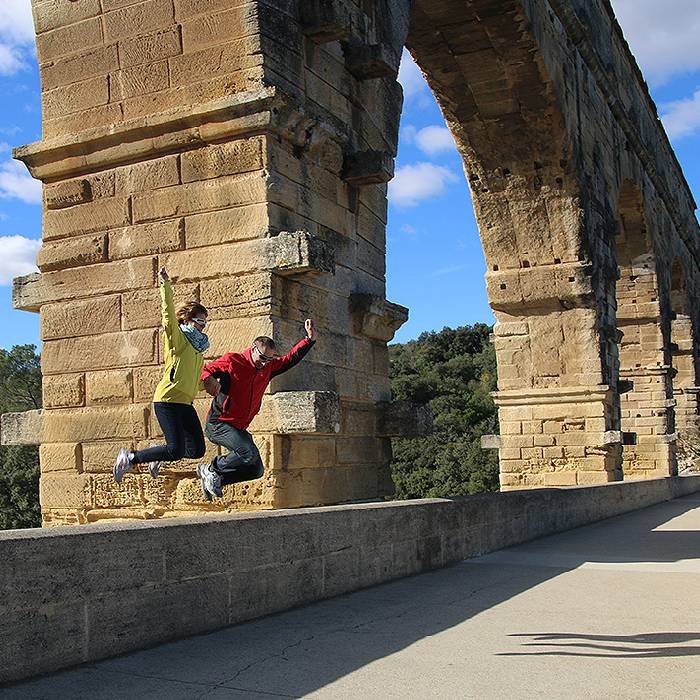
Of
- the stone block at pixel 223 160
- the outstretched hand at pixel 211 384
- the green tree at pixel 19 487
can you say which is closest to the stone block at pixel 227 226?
the stone block at pixel 223 160

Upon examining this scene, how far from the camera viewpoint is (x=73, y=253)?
6176 millimetres

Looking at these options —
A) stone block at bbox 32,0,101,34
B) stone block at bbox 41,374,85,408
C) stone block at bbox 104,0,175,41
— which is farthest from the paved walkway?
stone block at bbox 32,0,101,34

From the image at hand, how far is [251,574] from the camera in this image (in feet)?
12.8

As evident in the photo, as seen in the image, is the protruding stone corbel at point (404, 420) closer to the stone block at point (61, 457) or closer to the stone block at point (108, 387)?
the stone block at point (108, 387)

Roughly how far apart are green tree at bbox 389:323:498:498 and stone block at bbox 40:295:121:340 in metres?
24.3

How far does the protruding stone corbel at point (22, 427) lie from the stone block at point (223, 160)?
75.3 inches

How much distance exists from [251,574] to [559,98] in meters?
8.97

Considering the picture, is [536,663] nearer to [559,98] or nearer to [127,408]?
[127,408]

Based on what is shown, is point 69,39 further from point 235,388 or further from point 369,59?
point 235,388

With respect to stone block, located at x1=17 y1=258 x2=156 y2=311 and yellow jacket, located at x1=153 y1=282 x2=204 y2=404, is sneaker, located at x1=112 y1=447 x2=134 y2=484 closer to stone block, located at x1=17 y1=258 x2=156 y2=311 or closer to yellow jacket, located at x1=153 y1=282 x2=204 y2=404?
yellow jacket, located at x1=153 y1=282 x2=204 y2=404

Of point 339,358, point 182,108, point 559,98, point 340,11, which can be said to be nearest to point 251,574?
point 339,358

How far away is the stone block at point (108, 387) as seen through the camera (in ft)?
19.5

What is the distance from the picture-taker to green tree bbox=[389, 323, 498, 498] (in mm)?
35159

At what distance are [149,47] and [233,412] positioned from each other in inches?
107
